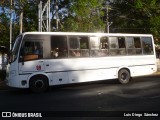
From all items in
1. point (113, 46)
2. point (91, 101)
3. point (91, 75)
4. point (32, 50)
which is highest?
point (113, 46)

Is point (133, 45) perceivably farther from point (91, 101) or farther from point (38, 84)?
point (91, 101)

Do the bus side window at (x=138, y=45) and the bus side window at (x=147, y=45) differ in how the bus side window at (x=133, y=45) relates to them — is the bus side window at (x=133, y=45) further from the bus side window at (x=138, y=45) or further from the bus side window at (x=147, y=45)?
the bus side window at (x=147, y=45)

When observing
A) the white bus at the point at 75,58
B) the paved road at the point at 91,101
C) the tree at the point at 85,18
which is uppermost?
the tree at the point at 85,18

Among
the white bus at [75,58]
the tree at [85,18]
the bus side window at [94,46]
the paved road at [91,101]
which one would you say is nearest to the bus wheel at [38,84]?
the white bus at [75,58]

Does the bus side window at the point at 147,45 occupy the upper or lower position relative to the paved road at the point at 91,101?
upper

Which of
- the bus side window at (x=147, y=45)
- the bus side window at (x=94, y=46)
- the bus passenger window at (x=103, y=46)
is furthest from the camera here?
the bus side window at (x=147, y=45)

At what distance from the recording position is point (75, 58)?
1476 centimetres

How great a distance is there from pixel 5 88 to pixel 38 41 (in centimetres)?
390

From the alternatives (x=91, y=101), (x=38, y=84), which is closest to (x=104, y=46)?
(x=38, y=84)

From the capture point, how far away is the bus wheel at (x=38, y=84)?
45.1 ft

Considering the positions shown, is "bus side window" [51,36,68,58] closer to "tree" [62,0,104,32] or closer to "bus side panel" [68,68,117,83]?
"bus side panel" [68,68,117,83]

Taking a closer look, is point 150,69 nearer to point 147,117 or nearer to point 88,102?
point 88,102

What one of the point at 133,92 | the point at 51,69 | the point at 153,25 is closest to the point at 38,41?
the point at 51,69

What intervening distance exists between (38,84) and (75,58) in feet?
7.26
